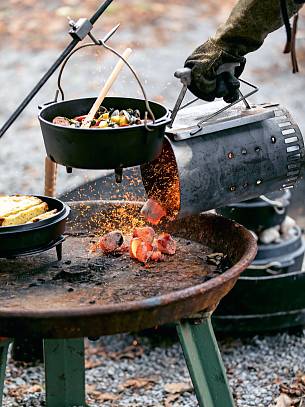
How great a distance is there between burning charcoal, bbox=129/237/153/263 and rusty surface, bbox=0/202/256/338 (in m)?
0.04

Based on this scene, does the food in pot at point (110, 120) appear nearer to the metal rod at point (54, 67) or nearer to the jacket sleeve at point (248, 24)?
the metal rod at point (54, 67)

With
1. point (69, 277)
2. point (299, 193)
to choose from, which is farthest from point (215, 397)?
point (299, 193)

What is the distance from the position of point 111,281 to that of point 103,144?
0.60 m

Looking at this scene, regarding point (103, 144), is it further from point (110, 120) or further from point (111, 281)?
point (111, 281)

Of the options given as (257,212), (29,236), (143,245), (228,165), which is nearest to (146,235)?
(143,245)

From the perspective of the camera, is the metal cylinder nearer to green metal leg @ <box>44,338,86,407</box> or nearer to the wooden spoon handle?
the wooden spoon handle

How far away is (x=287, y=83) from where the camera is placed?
10.3 metres

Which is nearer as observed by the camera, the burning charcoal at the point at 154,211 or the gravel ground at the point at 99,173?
the burning charcoal at the point at 154,211

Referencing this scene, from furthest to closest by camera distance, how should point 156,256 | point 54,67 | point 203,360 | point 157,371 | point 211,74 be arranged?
1. point 157,371
2. point 156,256
3. point 211,74
4. point 203,360
5. point 54,67

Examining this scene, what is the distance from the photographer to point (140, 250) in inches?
131

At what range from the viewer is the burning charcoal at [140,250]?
10.9 ft

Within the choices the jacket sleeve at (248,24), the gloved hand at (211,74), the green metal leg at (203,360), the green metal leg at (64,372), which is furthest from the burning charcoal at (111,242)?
the jacket sleeve at (248,24)

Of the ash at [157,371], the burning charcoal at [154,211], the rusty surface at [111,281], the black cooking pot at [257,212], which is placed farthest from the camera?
the black cooking pot at [257,212]

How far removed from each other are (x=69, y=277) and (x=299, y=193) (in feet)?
8.69
